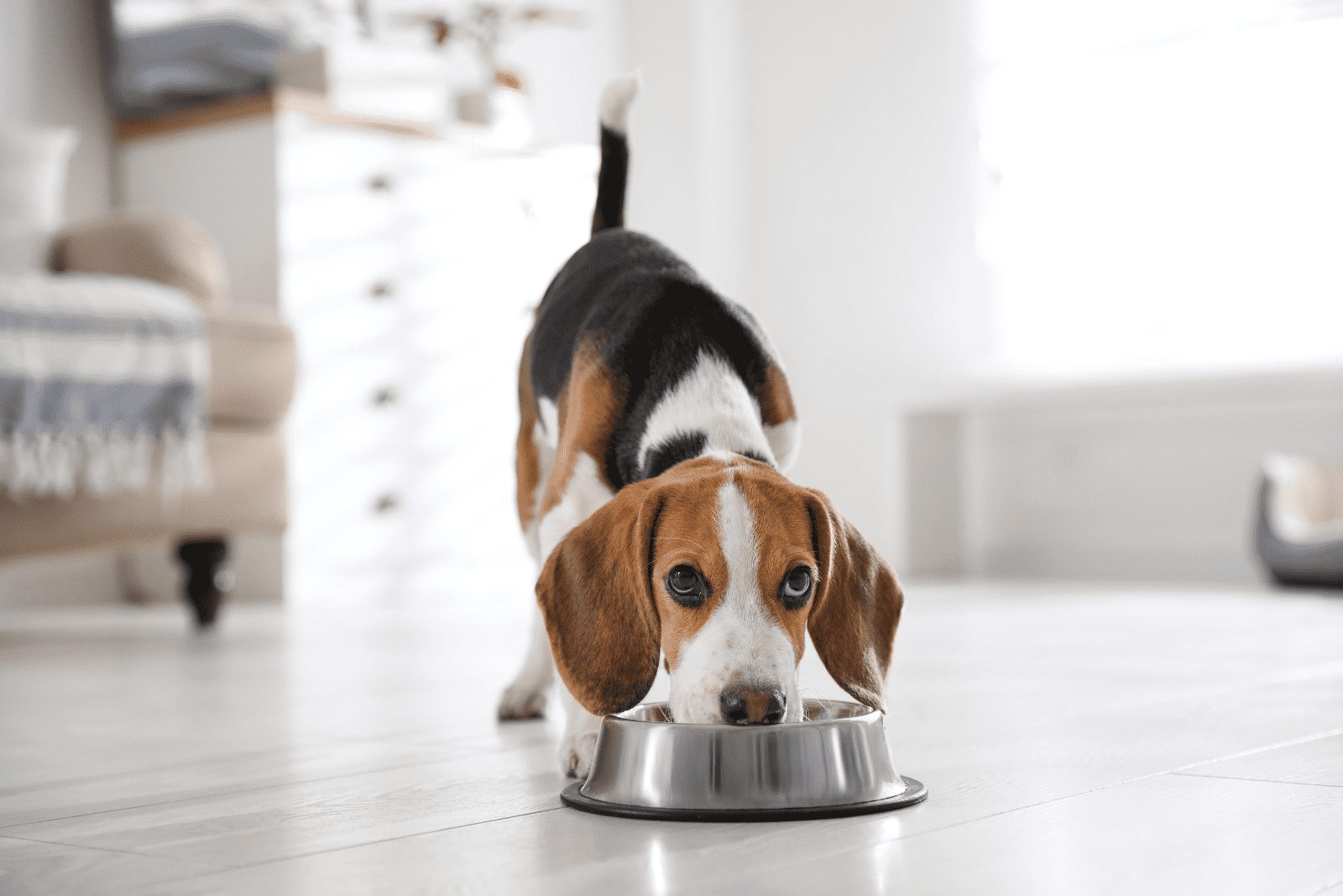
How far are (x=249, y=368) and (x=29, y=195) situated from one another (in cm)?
102

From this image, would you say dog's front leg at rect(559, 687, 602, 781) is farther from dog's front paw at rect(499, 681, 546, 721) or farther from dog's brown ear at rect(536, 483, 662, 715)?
dog's front paw at rect(499, 681, 546, 721)

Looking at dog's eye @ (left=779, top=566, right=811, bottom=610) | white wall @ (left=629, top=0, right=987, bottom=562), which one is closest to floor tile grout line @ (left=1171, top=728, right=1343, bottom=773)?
dog's eye @ (left=779, top=566, right=811, bottom=610)

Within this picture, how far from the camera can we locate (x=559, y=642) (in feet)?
4.07

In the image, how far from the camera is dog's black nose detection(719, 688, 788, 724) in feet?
3.61

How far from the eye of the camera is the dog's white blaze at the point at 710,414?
1.38 metres

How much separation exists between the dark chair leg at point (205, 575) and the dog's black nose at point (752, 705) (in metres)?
2.31

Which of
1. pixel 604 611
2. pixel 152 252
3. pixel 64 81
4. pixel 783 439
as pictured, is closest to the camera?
pixel 604 611

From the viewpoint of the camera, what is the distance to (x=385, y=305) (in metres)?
4.41

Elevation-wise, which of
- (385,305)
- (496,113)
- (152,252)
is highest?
(496,113)

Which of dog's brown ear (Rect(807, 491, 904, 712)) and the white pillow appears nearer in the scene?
dog's brown ear (Rect(807, 491, 904, 712))

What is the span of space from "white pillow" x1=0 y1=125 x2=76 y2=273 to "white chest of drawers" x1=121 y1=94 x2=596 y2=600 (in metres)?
0.53

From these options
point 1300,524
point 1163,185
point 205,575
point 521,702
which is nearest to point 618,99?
point 521,702

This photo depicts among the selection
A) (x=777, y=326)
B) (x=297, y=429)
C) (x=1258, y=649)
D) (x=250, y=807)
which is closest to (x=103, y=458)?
(x=297, y=429)

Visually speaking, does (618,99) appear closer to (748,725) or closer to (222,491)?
(748,725)
